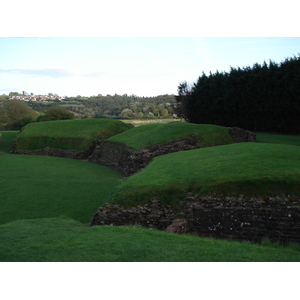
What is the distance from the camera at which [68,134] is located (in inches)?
1271

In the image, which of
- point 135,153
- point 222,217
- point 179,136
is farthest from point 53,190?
point 179,136

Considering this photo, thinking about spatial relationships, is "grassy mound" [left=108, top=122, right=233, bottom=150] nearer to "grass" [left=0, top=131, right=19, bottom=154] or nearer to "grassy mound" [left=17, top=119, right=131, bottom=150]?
"grassy mound" [left=17, top=119, right=131, bottom=150]

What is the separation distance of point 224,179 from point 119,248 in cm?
505

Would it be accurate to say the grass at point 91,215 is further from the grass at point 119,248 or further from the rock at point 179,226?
the rock at point 179,226

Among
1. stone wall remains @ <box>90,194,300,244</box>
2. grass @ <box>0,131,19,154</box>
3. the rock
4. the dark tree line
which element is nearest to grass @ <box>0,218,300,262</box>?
stone wall remains @ <box>90,194,300,244</box>

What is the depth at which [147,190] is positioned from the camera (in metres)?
10.4

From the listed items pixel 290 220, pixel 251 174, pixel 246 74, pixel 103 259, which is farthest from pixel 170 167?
pixel 246 74

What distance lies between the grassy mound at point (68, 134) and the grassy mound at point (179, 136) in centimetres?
528

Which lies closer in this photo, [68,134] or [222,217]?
[222,217]

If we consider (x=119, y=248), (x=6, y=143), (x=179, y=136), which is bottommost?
(x=119, y=248)

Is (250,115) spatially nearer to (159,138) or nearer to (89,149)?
(159,138)

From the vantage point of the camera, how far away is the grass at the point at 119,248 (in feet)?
17.7

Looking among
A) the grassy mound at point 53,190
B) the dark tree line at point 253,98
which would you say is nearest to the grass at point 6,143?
the grassy mound at point 53,190

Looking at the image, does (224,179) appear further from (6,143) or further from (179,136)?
(6,143)
